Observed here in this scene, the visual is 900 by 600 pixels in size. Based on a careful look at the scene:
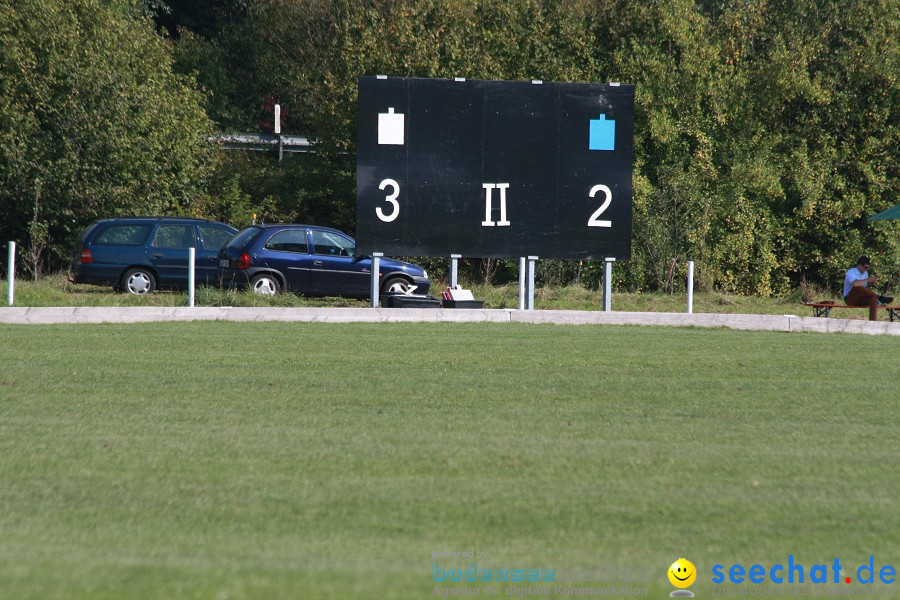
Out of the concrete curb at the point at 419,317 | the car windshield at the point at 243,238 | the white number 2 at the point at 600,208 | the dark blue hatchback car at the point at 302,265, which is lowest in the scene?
the concrete curb at the point at 419,317

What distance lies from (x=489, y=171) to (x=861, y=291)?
22.6 feet

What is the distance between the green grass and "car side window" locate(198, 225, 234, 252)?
421 inches

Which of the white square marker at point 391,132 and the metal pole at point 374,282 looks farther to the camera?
the metal pole at point 374,282

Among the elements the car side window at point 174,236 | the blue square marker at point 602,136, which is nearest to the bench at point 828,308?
the blue square marker at point 602,136

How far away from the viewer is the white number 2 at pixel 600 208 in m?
19.2

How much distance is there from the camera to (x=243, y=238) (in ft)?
71.3

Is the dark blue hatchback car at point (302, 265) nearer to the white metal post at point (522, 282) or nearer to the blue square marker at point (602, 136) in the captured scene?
the white metal post at point (522, 282)

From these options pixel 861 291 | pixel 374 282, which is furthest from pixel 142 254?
pixel 861 291

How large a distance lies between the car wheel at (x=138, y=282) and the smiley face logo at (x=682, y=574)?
1898 cm

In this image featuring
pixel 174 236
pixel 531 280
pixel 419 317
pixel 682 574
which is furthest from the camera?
pixel 174 236

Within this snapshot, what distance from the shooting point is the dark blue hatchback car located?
70.1ft

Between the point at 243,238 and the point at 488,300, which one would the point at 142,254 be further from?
the point at 488,300

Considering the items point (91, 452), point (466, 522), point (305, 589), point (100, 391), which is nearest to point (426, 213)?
point (100, 391)

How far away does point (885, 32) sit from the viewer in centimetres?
2867
